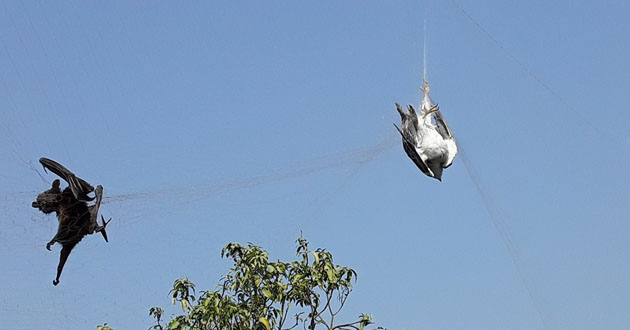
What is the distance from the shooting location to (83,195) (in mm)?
16531

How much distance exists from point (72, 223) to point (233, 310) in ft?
15.4

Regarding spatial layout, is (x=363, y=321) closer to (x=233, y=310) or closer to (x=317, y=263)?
(x=317, y=263)

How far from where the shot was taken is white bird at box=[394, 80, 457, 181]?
49.6ft

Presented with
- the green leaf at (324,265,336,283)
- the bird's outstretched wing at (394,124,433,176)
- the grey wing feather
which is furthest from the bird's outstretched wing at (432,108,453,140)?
the green leaf at (324,265,336,283)

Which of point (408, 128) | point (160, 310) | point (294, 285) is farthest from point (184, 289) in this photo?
point (408, 128)

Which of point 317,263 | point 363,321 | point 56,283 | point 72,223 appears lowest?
point 363,321

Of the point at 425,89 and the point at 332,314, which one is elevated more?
the point at 425,89

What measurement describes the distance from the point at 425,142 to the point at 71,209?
25.2 ft

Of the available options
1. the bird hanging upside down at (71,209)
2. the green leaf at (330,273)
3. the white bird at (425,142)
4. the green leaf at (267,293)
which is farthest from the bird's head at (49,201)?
the white bird at (425,142)

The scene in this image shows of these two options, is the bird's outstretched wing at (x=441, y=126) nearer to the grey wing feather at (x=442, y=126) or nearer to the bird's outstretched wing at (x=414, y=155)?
the grey wing feather at (x=442, y=126)

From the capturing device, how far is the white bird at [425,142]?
1512cm

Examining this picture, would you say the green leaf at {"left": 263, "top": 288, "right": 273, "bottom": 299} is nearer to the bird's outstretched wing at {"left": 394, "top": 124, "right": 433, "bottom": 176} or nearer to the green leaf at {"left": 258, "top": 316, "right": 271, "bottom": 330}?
the green leaf at {"left": 258, "top": 316, "right": 271, "bottom": 330}

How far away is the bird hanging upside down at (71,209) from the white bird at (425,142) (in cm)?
662

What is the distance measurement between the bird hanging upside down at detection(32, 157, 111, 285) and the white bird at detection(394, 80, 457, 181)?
6.62m
